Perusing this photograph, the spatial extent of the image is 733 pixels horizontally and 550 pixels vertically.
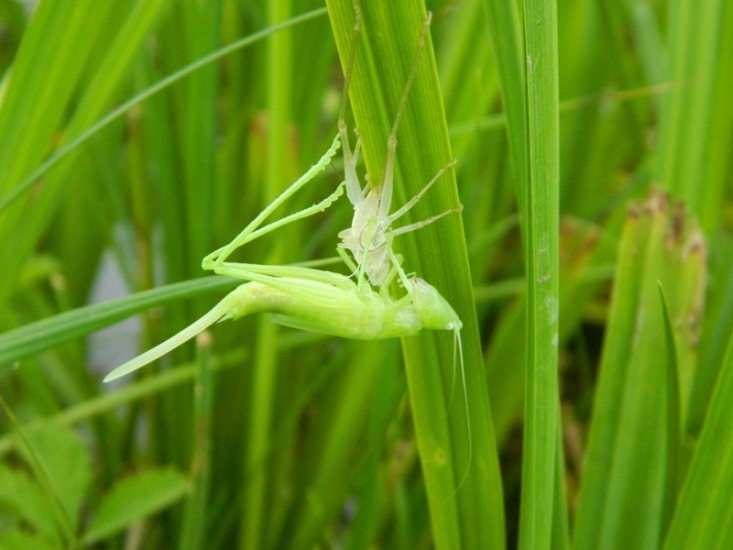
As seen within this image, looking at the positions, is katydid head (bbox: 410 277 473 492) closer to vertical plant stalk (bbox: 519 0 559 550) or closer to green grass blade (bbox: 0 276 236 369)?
vertical plant stalk (bbox: 519 0 559 550)

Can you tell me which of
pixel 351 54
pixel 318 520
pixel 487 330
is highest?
pixel 351 54

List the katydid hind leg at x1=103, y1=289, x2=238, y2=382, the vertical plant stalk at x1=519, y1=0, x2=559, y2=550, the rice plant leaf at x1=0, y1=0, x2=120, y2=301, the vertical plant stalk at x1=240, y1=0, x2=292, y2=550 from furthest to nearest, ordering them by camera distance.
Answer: the vertical plant stalk at x1=240, y1=0, x2=292, y2=550 < the rice plant leaf at x1=0, y1=0, x2=120, y2=301 < the katydid hind leg at x1=103, y1=289, x2=238, y2=382 < the vertical plant stalk at x1=519, y1=0, x2=559, y2=550

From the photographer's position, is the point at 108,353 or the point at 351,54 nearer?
the point at 351,54

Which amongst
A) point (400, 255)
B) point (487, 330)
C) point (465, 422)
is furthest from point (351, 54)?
point (487, 330)

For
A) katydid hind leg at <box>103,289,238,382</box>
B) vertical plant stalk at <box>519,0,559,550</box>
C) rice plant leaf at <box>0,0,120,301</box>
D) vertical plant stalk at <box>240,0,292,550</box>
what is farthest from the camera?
vertical plant stalk at <box>240,0,292,550</box>

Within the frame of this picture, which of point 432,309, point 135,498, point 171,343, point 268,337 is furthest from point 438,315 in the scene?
point 135,498

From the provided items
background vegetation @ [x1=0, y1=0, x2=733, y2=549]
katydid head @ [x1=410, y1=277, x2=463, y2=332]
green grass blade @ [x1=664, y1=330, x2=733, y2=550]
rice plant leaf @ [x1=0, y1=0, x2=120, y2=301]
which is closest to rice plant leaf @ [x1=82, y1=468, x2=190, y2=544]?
background vegetation @ [x1=0, y1=0, x2=733, y2=549]

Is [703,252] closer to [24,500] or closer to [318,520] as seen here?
[318,520]
